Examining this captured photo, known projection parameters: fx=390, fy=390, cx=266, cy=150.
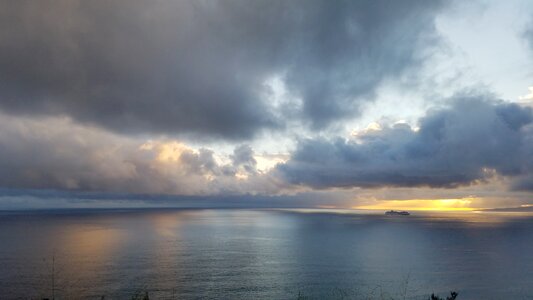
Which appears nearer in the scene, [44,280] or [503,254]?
[44,280]

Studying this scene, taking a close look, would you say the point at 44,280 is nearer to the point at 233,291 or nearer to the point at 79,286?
the point at 79,286

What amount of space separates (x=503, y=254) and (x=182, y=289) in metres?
146

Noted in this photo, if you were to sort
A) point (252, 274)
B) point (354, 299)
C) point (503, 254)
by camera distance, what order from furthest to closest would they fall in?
1. point (503, 254)
2. point (252, 274)
3. point (354, 299)

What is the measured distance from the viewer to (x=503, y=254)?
17275cm

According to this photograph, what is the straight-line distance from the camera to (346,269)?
13012 cm

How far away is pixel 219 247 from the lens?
7451 inches

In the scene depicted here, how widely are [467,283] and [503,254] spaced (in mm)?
76521

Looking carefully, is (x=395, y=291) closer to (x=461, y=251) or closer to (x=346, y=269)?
(x=346, y=269)

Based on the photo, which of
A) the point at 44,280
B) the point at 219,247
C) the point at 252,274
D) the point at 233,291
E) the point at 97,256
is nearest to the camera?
the point at 233,291

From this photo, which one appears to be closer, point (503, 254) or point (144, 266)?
point (144, 266)

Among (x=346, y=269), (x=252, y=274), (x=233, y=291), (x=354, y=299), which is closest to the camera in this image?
(x=354, y=299)

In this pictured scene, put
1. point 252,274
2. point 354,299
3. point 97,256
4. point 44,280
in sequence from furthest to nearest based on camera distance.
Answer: point 97,256
point 252,274
point 44,280
point 354,299

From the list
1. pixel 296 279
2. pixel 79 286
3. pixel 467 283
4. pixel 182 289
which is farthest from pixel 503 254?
pixel 79 286

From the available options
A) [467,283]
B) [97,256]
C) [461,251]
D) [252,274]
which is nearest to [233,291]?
[252,274]
